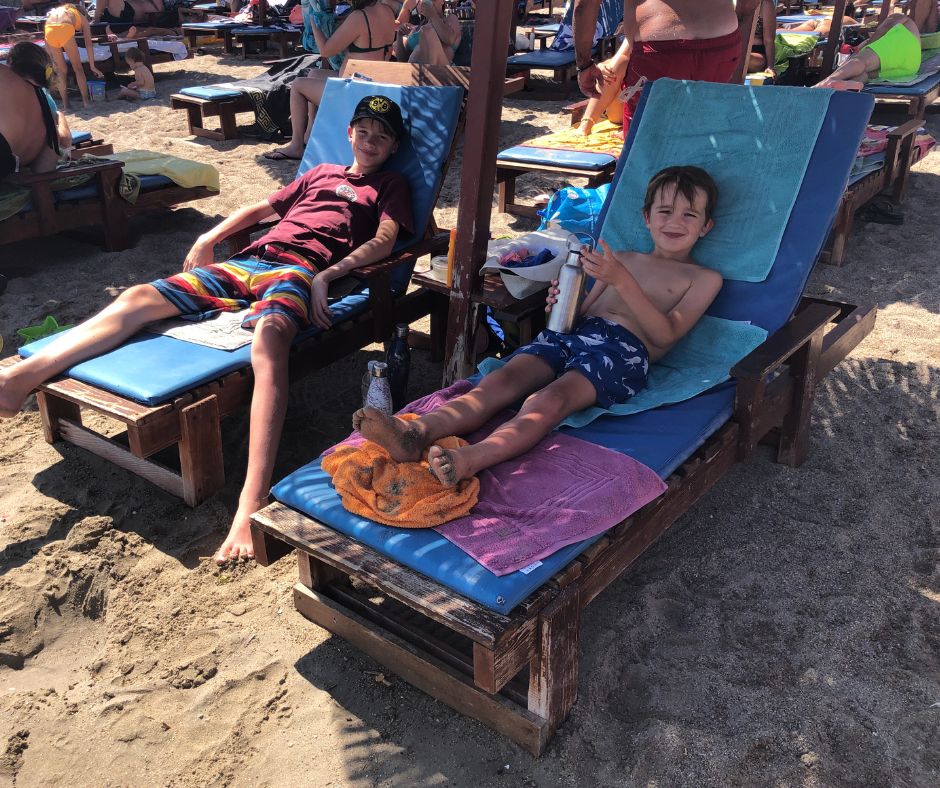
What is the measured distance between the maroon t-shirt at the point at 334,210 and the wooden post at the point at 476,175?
1.82ft

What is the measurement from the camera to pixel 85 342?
3.27 m

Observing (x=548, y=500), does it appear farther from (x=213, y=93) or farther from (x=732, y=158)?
(x=213, y=93)

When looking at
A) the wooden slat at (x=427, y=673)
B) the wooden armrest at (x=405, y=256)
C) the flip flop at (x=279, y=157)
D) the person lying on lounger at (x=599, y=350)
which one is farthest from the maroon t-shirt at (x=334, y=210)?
the flip flop at (x=279, y=157)

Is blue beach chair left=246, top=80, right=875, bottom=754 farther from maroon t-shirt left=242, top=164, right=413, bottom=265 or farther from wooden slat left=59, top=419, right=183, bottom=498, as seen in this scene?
maroon t-shirt left=242, top=164, right=413, bottom=265

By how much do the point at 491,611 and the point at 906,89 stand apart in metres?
6.94

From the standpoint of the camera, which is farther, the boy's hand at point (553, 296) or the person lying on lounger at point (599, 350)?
the boy's hand at point (553, 296)

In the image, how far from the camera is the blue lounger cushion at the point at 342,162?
310 cm

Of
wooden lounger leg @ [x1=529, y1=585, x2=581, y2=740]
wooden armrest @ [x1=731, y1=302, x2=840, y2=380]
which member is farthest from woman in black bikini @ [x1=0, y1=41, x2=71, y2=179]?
wooden lounger leg @ [x1=529, y1=585, x2=581, y2=740]

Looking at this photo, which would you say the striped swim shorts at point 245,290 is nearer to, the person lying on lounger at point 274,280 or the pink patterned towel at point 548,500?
the person lying on lounger at point 274,280

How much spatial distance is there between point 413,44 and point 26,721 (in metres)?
7.31

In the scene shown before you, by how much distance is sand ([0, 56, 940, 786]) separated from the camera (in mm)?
2162

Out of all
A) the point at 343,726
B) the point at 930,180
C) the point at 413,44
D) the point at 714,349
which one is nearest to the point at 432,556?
the point at 343,726

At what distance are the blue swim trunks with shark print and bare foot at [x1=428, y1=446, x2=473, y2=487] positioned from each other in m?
0.69

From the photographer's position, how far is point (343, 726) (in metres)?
2.28
